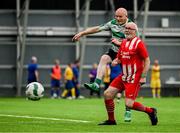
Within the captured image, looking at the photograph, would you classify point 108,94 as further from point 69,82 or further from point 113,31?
point 69,82

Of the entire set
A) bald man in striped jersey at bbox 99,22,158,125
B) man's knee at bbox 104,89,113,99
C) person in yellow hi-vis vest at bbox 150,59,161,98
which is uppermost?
bald man in striped jersey at bbox 99,22,158,125

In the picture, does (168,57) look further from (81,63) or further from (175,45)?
(81,63)

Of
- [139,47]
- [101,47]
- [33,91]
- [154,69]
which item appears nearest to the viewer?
[139,47]

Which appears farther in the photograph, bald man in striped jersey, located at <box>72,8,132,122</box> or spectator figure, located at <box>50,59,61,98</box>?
spectator figure, located at <box>50,59,61,98</box>

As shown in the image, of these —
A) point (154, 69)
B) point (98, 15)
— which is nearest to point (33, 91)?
point (154, 69)

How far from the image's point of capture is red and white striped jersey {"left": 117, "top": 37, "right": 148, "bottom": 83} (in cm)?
1466

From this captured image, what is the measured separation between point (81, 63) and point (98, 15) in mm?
3420

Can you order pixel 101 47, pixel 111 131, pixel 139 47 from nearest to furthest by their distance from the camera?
1. pixel 111 131
2. pixel 139 47
3. pixel 101 47

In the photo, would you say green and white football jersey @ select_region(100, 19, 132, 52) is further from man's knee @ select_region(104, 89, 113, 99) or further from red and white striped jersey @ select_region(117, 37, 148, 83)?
man's knee @ select_region(104, 89, 113, 99)

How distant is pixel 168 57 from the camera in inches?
1747

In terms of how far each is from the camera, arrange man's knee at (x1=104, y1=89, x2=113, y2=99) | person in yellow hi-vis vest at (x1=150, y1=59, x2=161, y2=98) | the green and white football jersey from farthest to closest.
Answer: person in yellow hi-vis vest at (x1=150, y1=59, x2=161, y2=98) < the green and white football jersey < man's knee at (x1=104, y1=89, x2=113, y2=99)

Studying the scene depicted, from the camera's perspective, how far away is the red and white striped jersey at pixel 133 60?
14.7m

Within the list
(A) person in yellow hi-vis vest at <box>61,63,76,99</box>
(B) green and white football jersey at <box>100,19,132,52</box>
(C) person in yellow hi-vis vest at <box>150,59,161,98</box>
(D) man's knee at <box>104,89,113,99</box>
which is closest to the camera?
(D) man's knee at <box>104,89,113,99</box>

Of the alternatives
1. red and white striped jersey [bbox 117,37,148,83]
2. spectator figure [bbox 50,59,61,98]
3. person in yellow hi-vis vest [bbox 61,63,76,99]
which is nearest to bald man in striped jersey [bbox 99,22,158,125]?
red and white striped jersey [bbox 117,37,148,83]
